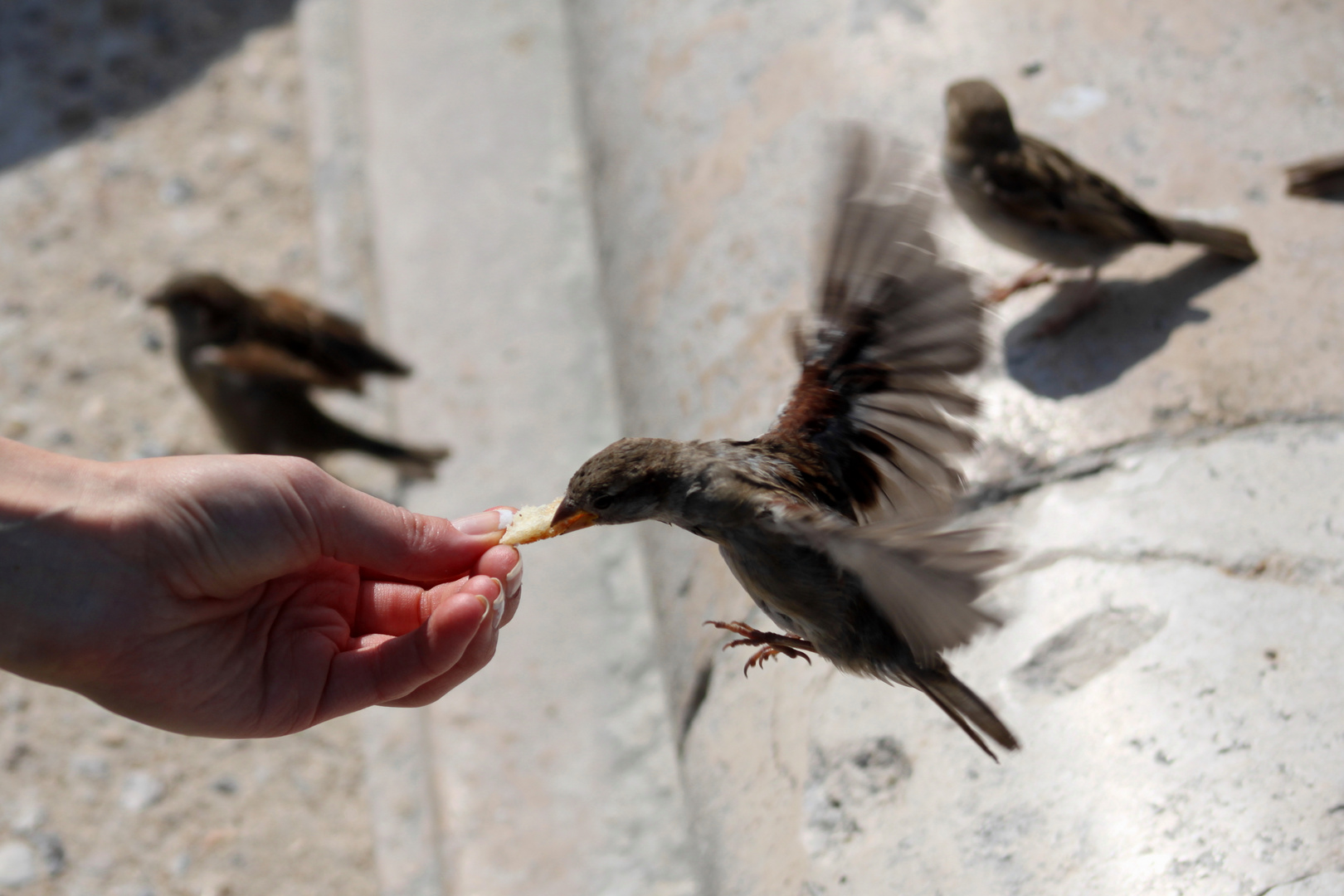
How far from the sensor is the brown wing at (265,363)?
13.4 ft

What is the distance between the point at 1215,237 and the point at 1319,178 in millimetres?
358

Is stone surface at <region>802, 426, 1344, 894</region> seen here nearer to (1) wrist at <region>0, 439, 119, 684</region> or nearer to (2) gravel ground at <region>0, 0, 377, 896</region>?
(1) wrist at <region>0, 439, 119, 684</region>

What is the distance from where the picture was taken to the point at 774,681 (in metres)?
2.68

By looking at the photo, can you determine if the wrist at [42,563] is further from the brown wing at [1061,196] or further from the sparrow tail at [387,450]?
the brown wing at [1061,196]

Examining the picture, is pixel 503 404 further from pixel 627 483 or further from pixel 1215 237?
pixel 1215 237

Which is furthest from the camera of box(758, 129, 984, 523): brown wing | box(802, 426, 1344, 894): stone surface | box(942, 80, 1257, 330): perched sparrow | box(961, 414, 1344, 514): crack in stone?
box(942, 80, 1257, 330): perched sparrow

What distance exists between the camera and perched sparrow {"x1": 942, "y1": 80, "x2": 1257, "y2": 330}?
9.73 ft

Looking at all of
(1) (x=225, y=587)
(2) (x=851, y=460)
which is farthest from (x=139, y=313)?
(2) (x=851, y=460)

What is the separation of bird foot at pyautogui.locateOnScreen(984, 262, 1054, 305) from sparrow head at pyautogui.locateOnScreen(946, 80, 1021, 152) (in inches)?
13.6

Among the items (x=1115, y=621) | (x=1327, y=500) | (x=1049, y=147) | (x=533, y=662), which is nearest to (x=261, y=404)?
(x=533, y=662)

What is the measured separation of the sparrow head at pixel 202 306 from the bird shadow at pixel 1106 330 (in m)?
2.79

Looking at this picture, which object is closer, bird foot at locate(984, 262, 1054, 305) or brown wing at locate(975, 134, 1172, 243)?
brown wing at locate(975, 134, 1172, 243)

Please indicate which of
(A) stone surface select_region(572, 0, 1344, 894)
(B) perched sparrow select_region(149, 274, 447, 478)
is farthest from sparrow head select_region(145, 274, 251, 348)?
(A) stone surface select_region(572, 0, 1344, 894)

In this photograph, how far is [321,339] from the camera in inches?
169
